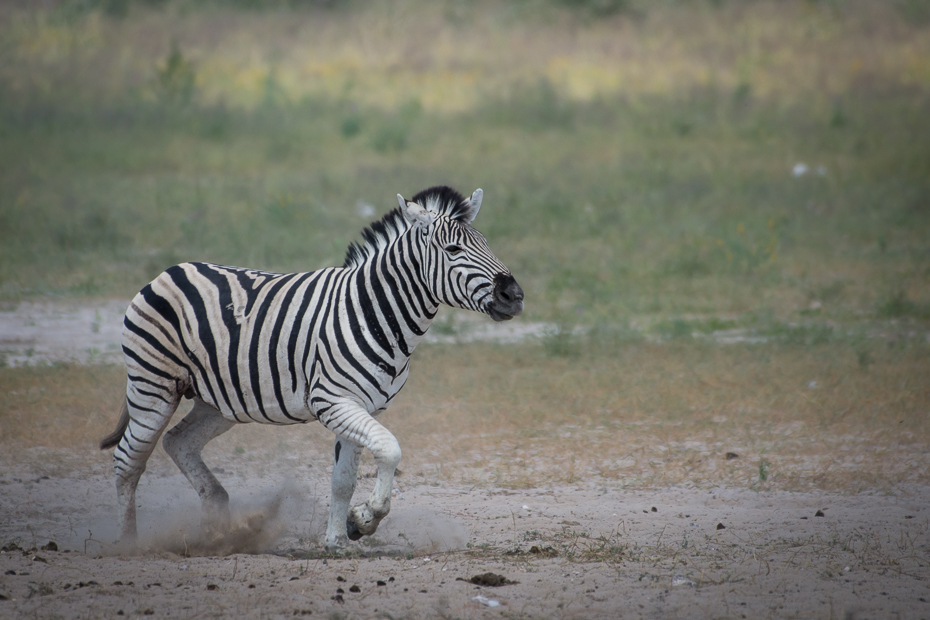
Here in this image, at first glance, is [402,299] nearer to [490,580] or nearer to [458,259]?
[458,259]

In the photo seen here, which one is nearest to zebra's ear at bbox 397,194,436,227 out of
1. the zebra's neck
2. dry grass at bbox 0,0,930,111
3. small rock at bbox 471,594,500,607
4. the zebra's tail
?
the zebra's neck

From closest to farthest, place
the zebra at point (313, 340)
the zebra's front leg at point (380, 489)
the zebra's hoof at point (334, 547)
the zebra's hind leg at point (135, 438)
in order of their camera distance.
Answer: the zebra's front leg at point (380, 489) → the zebra at point (313, 340) → the zebra's hoof at point (334, 547) → the zebra's hind leg at point (135, 438)

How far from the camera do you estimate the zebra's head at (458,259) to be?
477cm

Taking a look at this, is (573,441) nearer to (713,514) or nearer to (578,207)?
(713,514)

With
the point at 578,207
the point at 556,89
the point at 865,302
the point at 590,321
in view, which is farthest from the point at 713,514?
the point at 556,89

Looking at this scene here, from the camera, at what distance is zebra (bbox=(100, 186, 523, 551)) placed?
15.8 ft

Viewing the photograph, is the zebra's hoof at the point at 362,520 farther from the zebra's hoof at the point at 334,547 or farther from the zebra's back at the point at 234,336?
the zebra's back at the point at 234,336

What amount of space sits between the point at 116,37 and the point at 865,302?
16.5 m

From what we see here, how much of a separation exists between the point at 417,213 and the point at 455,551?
1.78m

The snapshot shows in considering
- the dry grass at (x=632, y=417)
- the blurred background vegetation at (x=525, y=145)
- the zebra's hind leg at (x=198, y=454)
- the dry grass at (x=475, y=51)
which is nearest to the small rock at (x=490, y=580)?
the zebra's hind leg at (x=198, y=454)

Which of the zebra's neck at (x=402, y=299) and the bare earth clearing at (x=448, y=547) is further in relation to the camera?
the zebra's neck at (x=402, y=299)

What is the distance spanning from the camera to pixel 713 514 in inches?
221

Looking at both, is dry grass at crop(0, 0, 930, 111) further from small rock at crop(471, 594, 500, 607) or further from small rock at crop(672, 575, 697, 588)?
small rock at crop(471, 594, 500, 607)

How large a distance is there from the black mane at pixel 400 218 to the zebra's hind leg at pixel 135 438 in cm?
127
